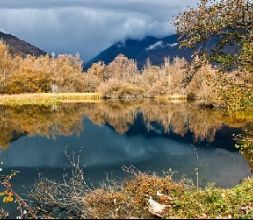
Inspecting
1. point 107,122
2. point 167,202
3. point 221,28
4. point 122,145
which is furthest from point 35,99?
point 167,202

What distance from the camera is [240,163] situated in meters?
40.2

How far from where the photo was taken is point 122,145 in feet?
181

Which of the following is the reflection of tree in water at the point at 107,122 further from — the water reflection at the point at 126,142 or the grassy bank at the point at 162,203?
the grassy bank at the point at 162,203

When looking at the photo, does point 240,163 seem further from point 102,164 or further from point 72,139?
point 72,139

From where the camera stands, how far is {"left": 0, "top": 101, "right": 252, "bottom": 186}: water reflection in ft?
124

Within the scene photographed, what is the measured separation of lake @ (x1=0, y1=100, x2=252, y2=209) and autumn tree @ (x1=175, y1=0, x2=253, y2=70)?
590 centimetres

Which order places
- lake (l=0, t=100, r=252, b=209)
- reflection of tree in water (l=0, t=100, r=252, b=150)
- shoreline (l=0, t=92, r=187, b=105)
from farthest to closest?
shoreline (l=0, t=92, r=187, b=105) < reflection of tree in water (l=0, t=100, r=252, b=150) < lake (l=0, t=100, r=252, b=209)

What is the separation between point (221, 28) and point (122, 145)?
34.3 metres

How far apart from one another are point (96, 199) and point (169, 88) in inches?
5559

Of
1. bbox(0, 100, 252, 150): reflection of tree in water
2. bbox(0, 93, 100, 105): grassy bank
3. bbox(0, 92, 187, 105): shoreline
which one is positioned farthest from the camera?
bbox(0, 92, 187, 105): shoreline

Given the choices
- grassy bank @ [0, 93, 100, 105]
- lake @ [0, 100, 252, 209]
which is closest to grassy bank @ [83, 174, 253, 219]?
lake @ [0, 100, 252, 209]

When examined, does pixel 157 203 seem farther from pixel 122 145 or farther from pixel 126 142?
pixel 126 142

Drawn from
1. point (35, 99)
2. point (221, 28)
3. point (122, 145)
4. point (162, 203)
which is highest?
point (221, 28)

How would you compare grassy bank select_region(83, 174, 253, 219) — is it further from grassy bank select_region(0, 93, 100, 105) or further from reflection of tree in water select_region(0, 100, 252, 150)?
grassy bank select_region(0, 93, 100, 105)
